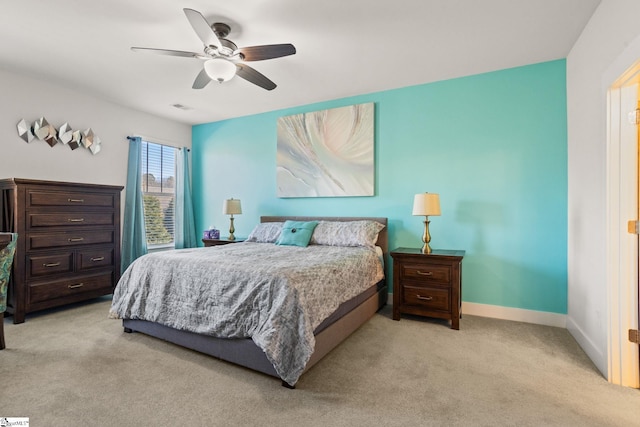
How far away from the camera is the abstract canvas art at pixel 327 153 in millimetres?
3936

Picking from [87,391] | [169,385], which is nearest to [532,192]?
[169,385]

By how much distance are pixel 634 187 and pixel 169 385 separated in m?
3.18

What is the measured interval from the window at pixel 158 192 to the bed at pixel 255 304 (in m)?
→ 2.32

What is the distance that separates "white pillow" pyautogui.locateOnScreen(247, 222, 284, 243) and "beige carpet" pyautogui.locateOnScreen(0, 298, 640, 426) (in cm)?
171

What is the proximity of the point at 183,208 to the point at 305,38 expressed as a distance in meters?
3.58

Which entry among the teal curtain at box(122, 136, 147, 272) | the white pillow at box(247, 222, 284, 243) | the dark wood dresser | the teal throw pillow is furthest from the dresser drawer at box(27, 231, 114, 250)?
the teal throw pillow

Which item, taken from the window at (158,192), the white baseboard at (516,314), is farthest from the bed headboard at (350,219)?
the window at (158,192)

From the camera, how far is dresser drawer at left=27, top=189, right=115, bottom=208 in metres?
3.18

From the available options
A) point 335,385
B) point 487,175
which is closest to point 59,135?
point 335,385

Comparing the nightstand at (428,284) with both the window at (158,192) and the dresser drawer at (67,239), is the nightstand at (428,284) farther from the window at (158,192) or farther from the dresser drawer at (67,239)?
the window at (158,192)

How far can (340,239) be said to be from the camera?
11.8 ft

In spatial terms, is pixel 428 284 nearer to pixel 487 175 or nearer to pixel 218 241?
pixel 487 175

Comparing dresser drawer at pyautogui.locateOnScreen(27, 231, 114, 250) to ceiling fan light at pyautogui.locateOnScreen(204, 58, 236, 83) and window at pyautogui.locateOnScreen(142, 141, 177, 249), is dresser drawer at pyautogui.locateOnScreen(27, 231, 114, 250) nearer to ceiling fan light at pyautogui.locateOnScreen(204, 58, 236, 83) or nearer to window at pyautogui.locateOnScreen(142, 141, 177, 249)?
window at pyautogui.locateOnScreen(142, 141, 177, 249)

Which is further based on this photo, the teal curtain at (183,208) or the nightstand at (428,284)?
the teal curtain at (183,208)
